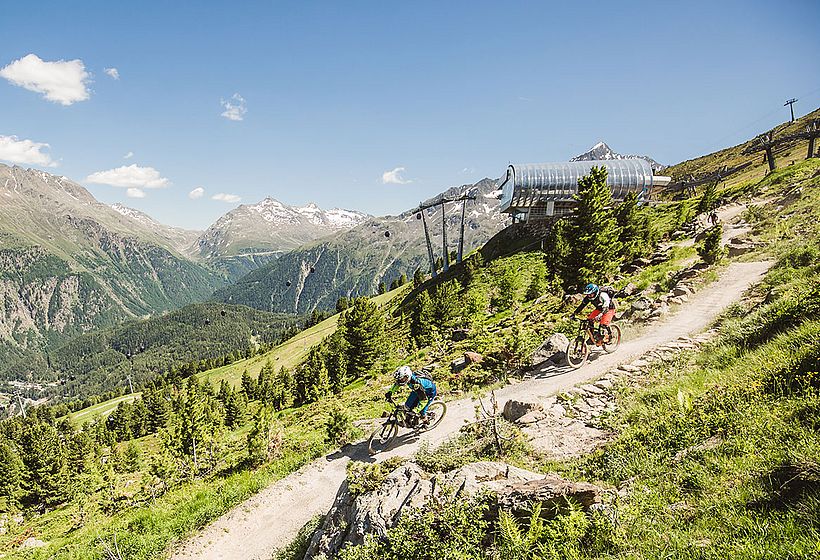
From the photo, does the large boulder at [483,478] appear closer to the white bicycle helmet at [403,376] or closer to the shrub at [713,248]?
the white bicycle helmet at [403,376]

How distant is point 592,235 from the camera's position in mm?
32500

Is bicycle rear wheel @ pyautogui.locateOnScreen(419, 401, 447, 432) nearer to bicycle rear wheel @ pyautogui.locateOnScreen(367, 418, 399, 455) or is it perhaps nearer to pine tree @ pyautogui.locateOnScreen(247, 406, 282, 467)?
bicycle rear wheel @ pyautogui.locateOnScreen(367, 418, 399, 455)

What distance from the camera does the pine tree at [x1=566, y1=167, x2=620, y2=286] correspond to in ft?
106

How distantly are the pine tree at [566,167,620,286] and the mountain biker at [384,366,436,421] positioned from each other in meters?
21.6

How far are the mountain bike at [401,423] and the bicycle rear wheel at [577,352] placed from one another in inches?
261

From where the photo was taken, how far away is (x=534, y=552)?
20.7 ft

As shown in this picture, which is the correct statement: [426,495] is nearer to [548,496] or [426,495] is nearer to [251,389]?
[548,496]

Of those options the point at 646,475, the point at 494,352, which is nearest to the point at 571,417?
the point at 646,475

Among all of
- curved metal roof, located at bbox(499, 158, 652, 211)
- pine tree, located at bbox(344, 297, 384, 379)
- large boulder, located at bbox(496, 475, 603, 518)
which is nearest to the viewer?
large boulder, located at bbox(496, 475, 603, 518)

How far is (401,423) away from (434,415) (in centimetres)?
145

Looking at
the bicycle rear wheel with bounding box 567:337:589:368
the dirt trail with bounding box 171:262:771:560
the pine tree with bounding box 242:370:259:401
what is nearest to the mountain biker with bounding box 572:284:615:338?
the bicycle rear wheel with bounding box 567:337:589:368

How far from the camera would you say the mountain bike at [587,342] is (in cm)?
1820

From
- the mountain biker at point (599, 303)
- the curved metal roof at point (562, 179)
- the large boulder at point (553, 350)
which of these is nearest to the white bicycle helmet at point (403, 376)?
the mountain biker at point (599, 303)

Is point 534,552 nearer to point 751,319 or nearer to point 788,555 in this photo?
point 788,555
